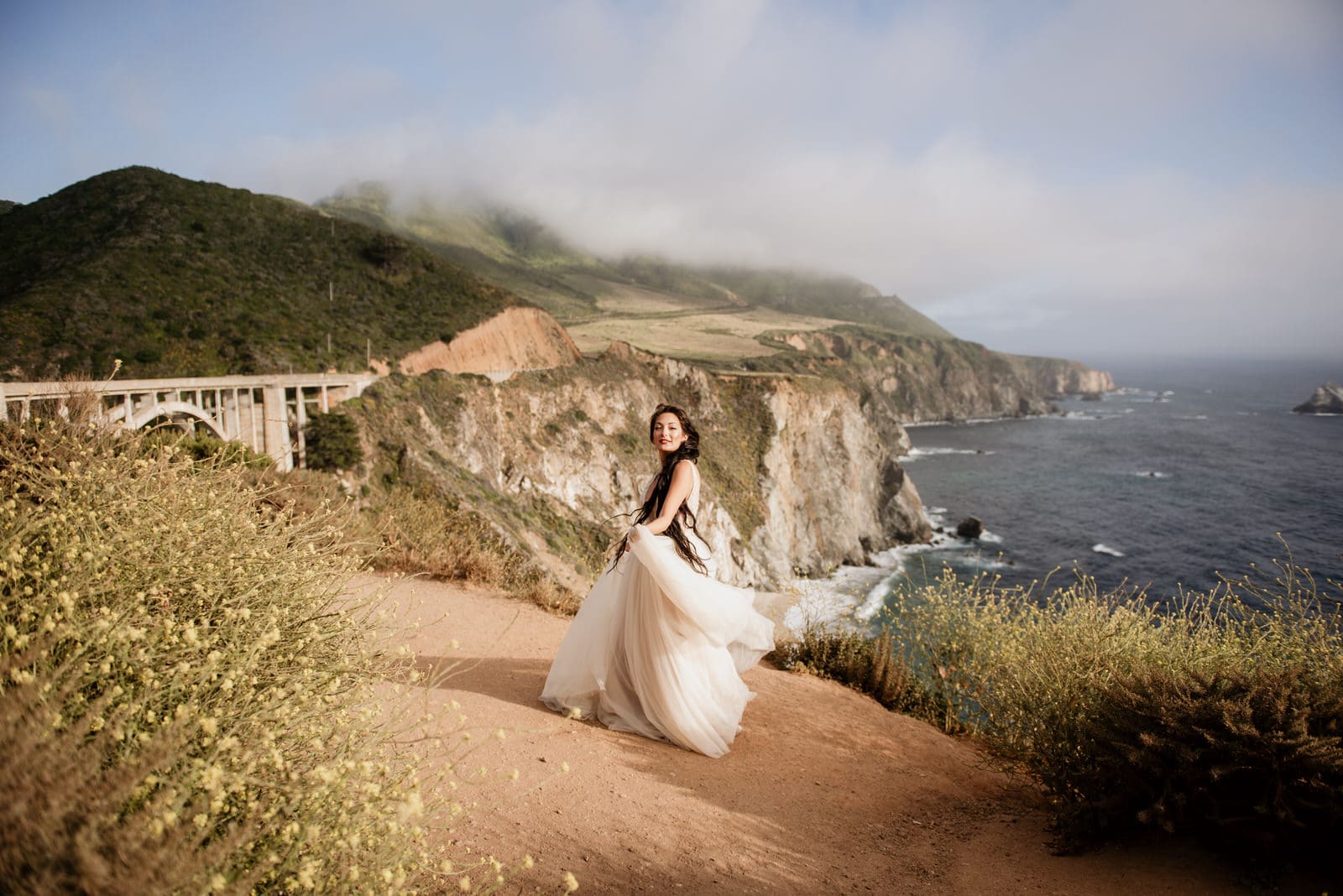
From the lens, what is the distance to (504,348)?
34.6 meters

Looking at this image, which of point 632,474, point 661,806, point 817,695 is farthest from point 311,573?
point 632,474

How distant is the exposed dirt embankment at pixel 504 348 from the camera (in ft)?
101

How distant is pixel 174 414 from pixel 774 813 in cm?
1739

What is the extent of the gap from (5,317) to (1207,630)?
3098 cm

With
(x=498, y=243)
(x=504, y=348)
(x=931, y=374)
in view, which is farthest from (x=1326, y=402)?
(x=498, y=243)

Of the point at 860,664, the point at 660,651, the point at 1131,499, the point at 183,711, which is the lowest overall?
the point at 1131,499

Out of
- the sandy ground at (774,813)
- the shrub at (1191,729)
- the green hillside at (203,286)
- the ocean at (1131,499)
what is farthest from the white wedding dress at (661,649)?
the green hillside at (203,286)

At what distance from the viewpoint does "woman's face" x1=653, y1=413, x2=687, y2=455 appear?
561cm

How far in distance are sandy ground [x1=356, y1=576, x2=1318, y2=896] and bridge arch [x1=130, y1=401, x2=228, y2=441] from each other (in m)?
11.4

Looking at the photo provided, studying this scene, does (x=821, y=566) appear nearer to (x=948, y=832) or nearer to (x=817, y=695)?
(x=817, y=695)

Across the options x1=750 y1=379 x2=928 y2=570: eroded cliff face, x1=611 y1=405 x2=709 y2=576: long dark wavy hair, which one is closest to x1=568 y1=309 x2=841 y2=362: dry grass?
x1=750 y1=379 x2=928 y2=570: eroded cliff face

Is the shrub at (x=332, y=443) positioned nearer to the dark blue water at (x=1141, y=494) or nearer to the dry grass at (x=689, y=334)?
the dark blue water at (x=1141, y=494)

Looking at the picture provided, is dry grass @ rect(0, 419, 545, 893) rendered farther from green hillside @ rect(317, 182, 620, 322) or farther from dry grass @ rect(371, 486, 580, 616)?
green hillside @ rect(317, 182, 620, 322)

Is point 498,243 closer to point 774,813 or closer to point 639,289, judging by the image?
point 639,289
